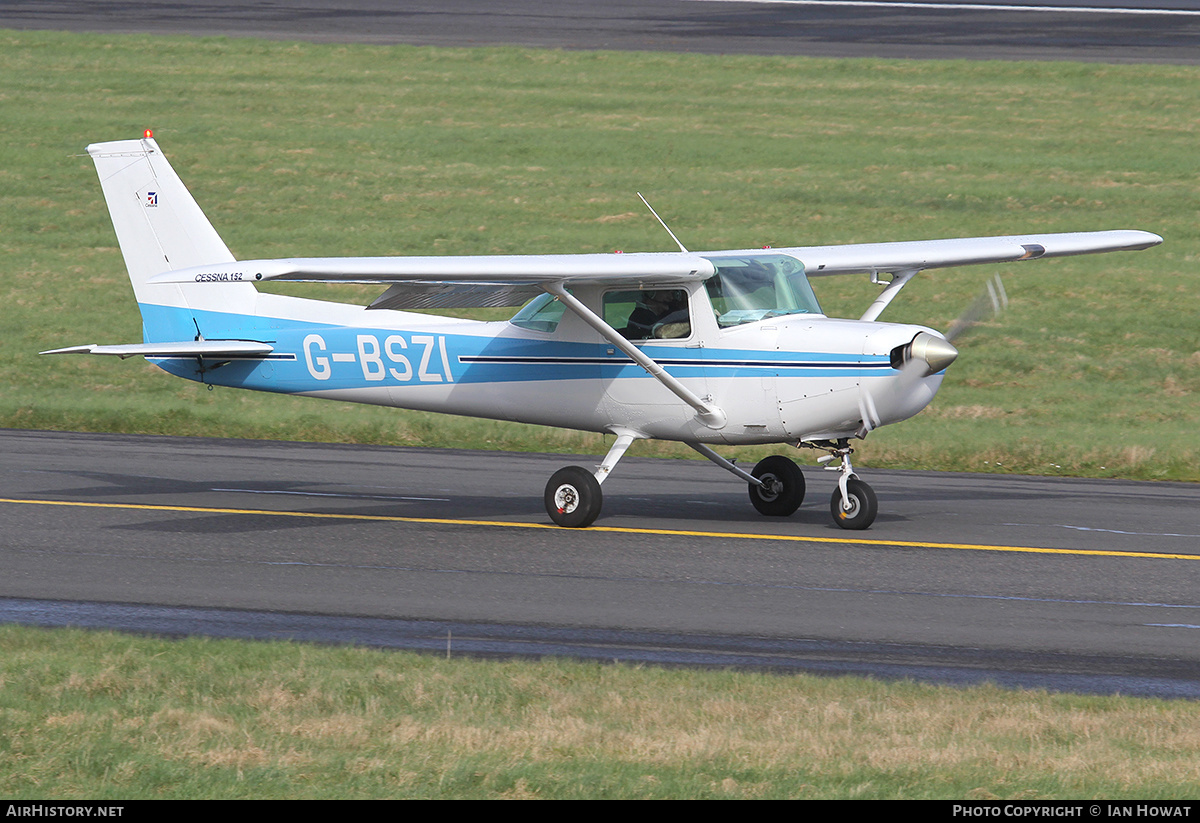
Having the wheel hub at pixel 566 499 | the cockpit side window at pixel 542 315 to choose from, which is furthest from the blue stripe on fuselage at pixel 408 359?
the wheel hub at pixel 566 499

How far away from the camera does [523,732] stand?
22.2ft

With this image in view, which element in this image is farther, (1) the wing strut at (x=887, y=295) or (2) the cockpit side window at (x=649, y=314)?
(1) the wing strut at (x=887, y=295)

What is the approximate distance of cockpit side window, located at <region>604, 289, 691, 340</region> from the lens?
1292cm

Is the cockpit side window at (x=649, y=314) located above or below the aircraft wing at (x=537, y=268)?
below

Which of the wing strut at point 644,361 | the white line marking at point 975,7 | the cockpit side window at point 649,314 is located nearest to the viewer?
the wing strut at point 644,361

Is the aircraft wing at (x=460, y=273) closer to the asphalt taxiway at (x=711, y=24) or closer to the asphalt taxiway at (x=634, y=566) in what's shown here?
the asphalt taxiway at (x=634, y=566)

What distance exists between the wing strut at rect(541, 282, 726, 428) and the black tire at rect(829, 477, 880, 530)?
4.20ft

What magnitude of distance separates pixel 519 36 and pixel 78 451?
25.7 m

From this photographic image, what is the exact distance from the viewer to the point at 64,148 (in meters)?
33.4

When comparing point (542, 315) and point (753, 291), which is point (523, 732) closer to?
point (753, 291)

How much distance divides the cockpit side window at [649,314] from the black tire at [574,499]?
1338 millimetres

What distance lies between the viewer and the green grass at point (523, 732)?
6012 millimetres

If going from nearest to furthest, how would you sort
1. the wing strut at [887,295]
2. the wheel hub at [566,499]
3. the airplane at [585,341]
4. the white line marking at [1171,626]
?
1. the white line marking at [1171,626]
2. the airplane at [585,341]
3. the wheel hub at [566,499]
4. the wing strut at [887,295]

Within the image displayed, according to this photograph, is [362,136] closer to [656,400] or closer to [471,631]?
[656,400]
